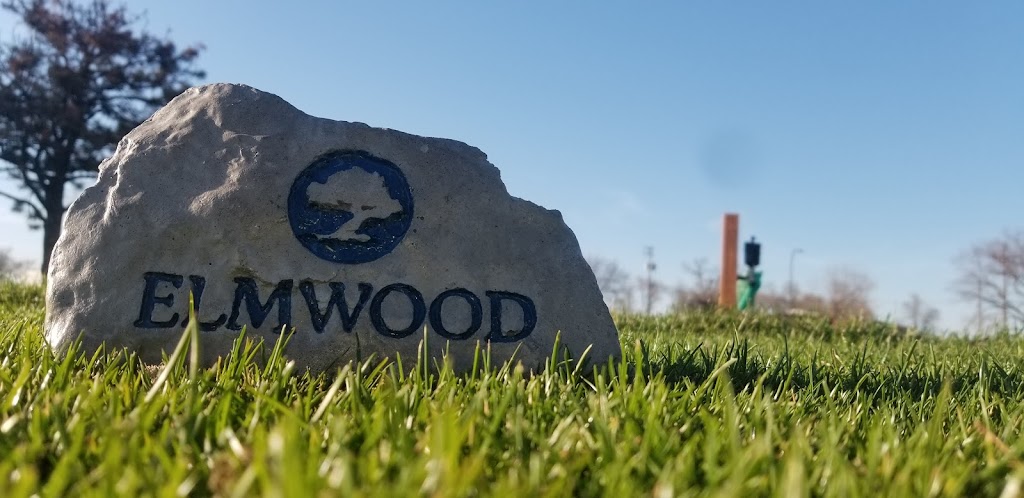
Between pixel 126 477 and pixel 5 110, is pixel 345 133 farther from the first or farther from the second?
pixel 5 110

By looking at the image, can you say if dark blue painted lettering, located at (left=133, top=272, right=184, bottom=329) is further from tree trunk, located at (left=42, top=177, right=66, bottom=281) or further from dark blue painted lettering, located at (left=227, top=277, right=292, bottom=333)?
tree trunk, located at (left=42, top=177, right=66, bottom=281)

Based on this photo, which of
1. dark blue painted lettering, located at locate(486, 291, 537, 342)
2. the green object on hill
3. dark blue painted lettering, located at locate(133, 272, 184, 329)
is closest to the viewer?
dark blue painted lettering, located at locate(133, 272, 184, 329)

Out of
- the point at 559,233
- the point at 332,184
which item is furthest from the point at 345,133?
the point at 559,233

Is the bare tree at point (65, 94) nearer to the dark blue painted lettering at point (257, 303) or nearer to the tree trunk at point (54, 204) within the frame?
the tree trunk at point (54, 204)

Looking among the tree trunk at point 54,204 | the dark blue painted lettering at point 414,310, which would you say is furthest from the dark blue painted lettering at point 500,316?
the tree trunk at point 54,204

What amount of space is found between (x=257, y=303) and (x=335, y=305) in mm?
253

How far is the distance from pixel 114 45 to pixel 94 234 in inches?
681

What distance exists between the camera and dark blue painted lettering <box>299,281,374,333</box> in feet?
8.28

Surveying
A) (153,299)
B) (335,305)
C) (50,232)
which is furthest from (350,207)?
(50,232)

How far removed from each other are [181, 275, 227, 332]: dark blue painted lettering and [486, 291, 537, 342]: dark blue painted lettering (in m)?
0.87

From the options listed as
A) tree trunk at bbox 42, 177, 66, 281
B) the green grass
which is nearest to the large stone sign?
the green grass

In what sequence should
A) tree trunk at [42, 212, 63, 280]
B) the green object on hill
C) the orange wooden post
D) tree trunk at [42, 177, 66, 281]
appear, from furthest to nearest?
tree trunk at [42, 177, 66, 281] → tree trunk at [42, 212, 63, 280] → the green object on hill → the orange wooden post

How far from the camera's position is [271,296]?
8.37ft

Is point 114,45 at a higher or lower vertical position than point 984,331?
higher
